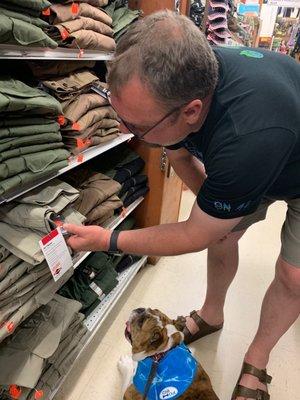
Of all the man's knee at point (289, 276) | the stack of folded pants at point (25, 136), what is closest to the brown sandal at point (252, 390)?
the man's knee at point (289, 276)

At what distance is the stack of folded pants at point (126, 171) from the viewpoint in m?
1.82

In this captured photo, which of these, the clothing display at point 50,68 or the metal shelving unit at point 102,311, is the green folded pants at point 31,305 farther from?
the clothing display at point 50,68

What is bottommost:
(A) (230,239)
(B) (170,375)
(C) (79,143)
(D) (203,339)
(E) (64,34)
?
(D) (203,339)

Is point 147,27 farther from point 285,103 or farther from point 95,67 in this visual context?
point 95,67

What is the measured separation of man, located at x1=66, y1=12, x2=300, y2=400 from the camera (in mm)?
807

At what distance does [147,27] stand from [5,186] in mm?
551

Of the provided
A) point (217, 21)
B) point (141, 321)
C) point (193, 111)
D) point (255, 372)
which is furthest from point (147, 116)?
point (217, 21)

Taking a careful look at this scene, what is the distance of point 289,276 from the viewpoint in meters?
1.32

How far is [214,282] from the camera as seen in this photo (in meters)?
→ 1.77

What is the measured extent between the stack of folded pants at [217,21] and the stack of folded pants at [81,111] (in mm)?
1598

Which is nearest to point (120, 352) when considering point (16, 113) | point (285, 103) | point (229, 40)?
point (16, 113)

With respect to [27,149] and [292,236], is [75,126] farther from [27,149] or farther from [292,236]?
[292,236]

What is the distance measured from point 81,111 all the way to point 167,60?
0.65 meters

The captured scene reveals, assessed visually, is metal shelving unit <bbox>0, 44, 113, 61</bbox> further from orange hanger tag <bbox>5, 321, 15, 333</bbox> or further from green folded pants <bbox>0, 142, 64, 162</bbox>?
orange hanger tag <bbox>5, 321, 15, 333</bbox>
